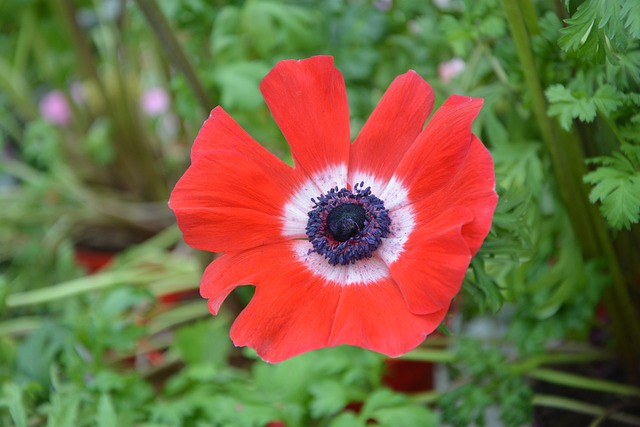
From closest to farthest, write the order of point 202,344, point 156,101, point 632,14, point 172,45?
point 632,14 → point 172,45 → point 202,344 → point 156,101

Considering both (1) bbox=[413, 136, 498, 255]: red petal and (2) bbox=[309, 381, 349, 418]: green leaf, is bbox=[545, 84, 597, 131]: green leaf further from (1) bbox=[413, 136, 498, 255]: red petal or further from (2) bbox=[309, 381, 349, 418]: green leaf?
(2) bbox=[309, 381, 349, 418]: green leaf

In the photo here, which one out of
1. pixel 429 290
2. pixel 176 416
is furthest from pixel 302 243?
pixel 176 416

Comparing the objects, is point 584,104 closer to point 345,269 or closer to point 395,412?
point 345,269

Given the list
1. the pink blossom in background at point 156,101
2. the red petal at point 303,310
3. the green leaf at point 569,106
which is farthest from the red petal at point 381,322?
the pink blossom in background at point 156,101

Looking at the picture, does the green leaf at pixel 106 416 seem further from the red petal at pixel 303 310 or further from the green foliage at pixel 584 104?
the green foliage at pixel 584 104

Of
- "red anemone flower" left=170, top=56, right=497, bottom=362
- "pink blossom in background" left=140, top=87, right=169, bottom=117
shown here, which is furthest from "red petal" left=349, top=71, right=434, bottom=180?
"pink blossom in background" left=140, top=87, right=169, bottom=117

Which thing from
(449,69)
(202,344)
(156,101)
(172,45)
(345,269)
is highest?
(156,101)

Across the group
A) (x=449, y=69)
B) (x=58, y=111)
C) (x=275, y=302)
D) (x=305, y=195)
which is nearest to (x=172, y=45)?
(x=305, y=195)
